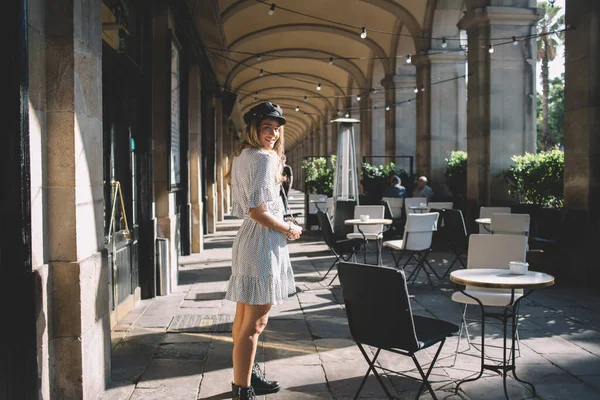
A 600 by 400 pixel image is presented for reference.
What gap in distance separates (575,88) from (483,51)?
354cm

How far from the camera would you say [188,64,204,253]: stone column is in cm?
1084

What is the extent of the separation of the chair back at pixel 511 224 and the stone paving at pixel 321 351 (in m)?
0.75

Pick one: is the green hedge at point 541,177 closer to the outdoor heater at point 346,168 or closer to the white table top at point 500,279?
the outdoor heater at point 346,168

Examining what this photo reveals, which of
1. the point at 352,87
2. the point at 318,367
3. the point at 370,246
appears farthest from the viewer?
the point at 352,87

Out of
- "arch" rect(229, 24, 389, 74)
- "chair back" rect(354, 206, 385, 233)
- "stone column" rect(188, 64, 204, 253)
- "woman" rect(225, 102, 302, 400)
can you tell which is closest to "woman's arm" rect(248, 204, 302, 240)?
"woman" rect(225, 102, 302, 400)

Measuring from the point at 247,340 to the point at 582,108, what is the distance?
20.6ft

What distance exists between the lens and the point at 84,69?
11.5 ft

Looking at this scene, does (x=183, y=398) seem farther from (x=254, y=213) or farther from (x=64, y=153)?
(x=64, y=153)

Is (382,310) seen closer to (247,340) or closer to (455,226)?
(247,340)

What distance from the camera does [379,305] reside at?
3.16 m

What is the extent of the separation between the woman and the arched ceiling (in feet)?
31.5

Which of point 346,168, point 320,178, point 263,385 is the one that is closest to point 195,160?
point 346,168

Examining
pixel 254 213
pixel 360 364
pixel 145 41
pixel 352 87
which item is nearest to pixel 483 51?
pixel 145 41

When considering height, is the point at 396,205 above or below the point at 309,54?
below
